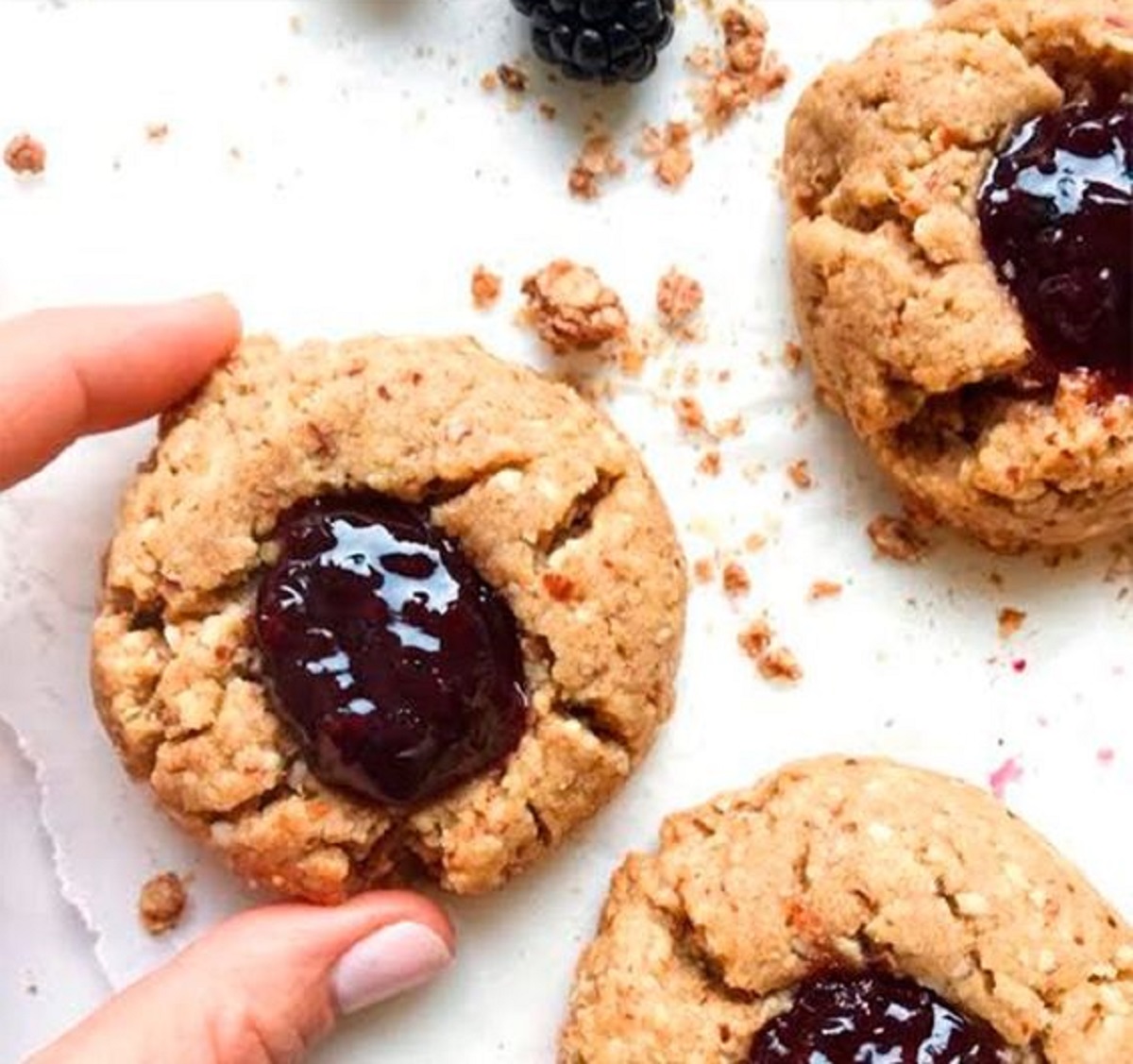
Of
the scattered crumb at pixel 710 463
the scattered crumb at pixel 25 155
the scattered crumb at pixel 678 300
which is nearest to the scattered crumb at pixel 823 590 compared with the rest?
the scattered crumb at pixel 710 463

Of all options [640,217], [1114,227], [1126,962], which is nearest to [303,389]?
[640,217]

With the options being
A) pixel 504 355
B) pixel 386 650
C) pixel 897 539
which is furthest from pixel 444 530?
pixel 897 539

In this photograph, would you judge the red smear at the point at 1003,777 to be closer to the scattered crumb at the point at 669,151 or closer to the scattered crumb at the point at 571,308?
the scattered crumb at the point at 571,308

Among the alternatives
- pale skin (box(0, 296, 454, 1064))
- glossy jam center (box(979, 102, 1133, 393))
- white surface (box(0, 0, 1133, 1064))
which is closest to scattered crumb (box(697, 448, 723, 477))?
white surface (box(0, 0, 1133, 1064))

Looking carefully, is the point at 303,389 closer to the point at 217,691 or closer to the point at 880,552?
the point at 217,691

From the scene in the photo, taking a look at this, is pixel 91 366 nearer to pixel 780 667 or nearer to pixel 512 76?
pixel 512 76

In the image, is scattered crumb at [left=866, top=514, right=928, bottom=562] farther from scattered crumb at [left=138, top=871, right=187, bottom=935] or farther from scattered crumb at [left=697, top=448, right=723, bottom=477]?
scattered crumb at [left=138, top=871, right=187, bottom=935]
